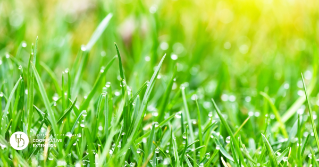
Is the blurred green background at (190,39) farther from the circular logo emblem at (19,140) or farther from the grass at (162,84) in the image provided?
the circular logo emblem at (19,140)

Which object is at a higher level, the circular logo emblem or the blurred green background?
the blurred green background

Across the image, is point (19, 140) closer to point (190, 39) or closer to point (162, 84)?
point (162, 84)

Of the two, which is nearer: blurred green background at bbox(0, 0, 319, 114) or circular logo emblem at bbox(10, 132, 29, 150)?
circular logo emblem at bbox(10, 132, 29, 150)

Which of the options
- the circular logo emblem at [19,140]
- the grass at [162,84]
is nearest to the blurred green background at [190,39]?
the grass at [162,84]

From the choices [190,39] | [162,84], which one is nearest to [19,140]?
[162,84]

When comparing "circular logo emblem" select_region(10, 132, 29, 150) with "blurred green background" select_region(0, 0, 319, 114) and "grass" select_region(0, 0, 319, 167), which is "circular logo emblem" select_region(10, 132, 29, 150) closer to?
"grass" select_region(0, 0, 319, 167)

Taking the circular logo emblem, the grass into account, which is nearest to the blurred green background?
the grass

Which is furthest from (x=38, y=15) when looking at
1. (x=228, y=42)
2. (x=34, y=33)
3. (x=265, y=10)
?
(x=265, y=10)
